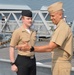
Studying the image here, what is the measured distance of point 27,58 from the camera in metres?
4.55

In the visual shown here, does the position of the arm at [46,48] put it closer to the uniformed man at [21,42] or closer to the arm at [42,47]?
the arm at [42,47]

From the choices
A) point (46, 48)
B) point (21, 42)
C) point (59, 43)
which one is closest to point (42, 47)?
point (46, 48)

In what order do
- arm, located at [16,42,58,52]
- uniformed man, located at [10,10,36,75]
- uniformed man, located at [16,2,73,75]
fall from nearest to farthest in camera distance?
1. arm, located at [16,42,58,52]
2. uniformed man, located at [16,2,73,75]
3. uniformed man, located at [10,10,36,75]

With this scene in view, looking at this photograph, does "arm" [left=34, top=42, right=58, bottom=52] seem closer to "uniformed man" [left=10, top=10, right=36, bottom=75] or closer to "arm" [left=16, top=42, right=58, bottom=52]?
"arm" [left=16, top=42, right=58, bottom=52]

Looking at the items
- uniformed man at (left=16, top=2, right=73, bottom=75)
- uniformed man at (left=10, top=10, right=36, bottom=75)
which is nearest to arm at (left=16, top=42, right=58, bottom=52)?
uniformed man at (left=16, top=2, right=73, bottom=75)

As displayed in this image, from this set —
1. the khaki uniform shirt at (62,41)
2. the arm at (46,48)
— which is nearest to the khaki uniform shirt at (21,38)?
the khaki uniform shirt at (62,41)

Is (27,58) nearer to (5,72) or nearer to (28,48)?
(28,48)

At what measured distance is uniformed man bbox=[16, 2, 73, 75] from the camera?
3693 millimetres

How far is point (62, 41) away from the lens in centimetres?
371

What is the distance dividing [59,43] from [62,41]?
46mm

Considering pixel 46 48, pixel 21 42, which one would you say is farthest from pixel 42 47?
pixel 21 42

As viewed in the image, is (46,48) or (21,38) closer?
(46,48)

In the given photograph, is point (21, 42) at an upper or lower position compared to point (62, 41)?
lower

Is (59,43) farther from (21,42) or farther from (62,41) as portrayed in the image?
(21,42)
